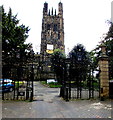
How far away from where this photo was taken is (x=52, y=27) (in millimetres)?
81812

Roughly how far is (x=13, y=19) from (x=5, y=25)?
3.20m

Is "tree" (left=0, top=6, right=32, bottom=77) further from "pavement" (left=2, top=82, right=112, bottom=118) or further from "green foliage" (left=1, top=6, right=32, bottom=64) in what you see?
"pavement" (left=2, top=82, right=112, bottom=118)

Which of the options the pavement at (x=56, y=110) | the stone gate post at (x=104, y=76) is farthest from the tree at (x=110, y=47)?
the pavement at (x=56, y=110)

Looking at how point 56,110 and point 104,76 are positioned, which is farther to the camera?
point 104,76

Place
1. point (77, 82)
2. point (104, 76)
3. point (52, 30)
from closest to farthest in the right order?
point (104, 76) < point (77, 82) < point (52, 30)

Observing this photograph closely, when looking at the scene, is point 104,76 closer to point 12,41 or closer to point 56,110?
point 56,110

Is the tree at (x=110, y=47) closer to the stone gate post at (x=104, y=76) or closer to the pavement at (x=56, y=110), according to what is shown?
the stone gate post at (x=104, y=76)

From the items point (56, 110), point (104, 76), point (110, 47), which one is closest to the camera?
point (56, 110)

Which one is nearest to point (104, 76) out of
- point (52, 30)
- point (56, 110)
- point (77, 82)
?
point (77, 82)

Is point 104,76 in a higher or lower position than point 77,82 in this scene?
higher

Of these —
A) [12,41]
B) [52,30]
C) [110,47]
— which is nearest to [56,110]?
[110,47]

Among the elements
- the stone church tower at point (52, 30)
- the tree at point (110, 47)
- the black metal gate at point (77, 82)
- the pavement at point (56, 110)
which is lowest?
the pavement at point (56, 110)

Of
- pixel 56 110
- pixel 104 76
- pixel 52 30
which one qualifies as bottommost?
pixel 56 110

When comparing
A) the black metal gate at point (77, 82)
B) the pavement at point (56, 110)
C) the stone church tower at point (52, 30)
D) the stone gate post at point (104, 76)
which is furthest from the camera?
the stone church tower at point (52, 30)
